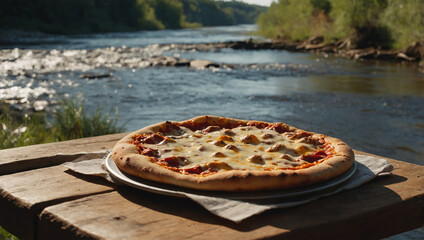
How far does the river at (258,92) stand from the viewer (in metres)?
9.23

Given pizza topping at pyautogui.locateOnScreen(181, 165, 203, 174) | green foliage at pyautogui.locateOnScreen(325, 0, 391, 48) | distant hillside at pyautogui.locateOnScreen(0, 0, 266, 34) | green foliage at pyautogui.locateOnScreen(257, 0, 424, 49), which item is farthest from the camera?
distant hillside at pyautogui.locateOnScreen(0, 0, 266, 34)

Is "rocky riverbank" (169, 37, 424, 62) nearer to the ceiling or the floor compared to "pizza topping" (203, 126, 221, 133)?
nearer to the floor

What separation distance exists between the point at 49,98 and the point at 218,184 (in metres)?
10.7

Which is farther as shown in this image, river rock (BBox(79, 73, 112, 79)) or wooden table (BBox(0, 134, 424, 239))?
river rock (BBox(79, 73, 112, 79))

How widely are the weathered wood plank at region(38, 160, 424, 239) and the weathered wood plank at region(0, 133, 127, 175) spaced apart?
56cm

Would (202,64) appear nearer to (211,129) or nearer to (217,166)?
(211,129)

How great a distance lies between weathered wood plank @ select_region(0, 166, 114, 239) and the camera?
5.63 ft

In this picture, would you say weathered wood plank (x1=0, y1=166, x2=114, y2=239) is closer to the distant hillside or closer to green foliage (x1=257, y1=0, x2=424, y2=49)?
green foliage (x1=257, y1=0, x2=424, y2=49)

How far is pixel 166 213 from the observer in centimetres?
161

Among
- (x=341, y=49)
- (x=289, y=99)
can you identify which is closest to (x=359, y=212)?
(x=289, y=99)

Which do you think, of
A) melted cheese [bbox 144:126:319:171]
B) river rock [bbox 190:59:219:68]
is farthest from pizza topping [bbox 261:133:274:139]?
river rock [bbox 190:59:219:68]

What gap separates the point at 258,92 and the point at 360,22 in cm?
1676

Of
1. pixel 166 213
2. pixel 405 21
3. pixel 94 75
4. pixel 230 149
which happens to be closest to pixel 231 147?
pixel 230 149

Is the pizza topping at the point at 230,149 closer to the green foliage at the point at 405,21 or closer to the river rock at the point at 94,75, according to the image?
the river rock at the point at 94,75
